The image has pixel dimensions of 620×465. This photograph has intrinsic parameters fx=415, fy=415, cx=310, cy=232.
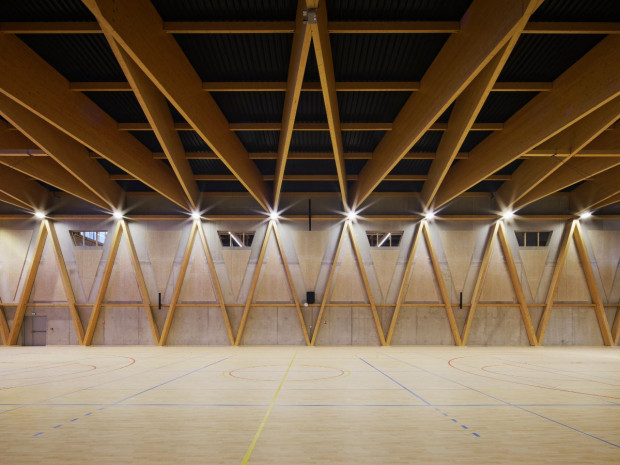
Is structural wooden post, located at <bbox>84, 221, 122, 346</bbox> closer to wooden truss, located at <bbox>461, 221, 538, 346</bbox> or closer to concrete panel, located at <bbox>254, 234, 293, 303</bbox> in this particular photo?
concrete panel, located at <bbox>254, 234, 293, 303</bbox>

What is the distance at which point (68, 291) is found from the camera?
2803 cm

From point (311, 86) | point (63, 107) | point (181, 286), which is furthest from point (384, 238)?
point (63, 107)

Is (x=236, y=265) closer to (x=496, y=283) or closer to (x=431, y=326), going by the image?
(x=431, y=326)

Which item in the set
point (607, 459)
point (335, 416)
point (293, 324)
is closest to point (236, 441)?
point (335, 416)

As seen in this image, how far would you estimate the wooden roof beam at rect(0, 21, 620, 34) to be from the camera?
1179 cm

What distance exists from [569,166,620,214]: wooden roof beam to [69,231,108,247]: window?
1286 inches

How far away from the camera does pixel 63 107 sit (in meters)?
15.1

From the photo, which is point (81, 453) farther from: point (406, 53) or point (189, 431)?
point (406, 53)

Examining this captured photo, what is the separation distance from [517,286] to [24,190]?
106 feet

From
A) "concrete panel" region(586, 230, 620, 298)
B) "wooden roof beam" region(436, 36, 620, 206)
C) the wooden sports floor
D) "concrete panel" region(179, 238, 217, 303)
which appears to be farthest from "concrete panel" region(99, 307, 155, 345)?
"concrete panel" region(586, 230, 620, 298)

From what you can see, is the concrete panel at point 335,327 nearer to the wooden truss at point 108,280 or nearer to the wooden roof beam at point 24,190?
the wooden truss at point 108,280

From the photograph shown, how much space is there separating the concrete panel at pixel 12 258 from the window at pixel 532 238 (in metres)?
34.5

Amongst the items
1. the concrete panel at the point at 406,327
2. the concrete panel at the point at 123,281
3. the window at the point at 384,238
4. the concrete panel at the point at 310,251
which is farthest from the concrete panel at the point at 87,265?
the concrete panel at the point at 406,327

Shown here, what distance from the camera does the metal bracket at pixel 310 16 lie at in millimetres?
10031
